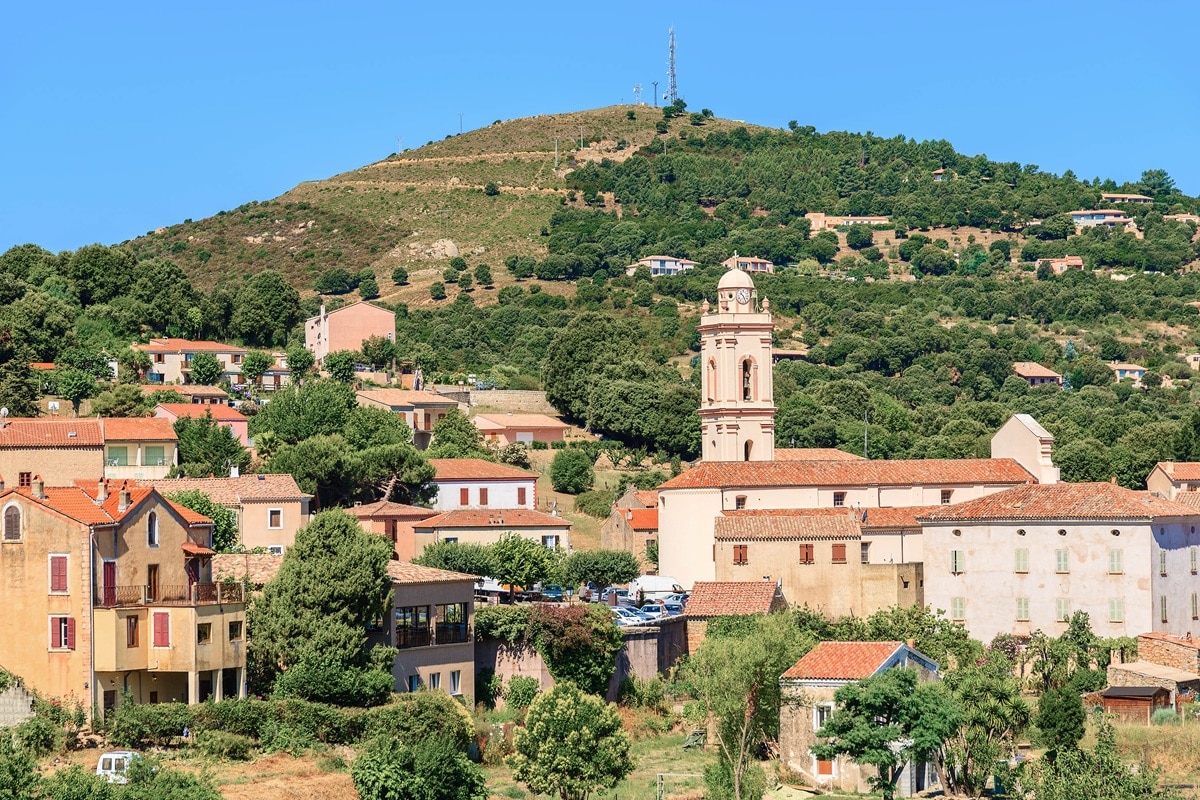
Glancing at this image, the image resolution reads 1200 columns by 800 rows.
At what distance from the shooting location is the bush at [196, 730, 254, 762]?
4594 cm

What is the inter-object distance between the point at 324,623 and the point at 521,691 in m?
7.33

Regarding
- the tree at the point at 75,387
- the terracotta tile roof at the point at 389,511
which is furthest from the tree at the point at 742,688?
the tree at the point at 75,387

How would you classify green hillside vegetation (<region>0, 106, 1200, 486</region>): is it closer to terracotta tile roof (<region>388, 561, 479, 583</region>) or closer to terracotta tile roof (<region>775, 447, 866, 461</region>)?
terracotta tile roof (<region>775, 447, 866, 461</region>)

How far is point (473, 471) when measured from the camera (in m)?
89.4

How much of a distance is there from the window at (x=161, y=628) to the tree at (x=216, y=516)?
13.3 m

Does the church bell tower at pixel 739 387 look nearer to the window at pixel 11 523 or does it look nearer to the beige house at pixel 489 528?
the beige house at pixel 489 528

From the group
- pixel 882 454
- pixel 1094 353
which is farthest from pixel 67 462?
pixel 1094 353

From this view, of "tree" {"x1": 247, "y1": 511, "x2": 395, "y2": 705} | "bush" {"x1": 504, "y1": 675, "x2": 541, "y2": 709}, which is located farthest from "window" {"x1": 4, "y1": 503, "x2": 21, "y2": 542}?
"bush" {"x1": 504, "y1": 675, "x2": 541, "y2": 709}

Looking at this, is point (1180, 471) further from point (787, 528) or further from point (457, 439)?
point (457, 439)

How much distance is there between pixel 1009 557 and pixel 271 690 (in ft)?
95.9

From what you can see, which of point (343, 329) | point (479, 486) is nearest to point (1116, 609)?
point (479, 486)

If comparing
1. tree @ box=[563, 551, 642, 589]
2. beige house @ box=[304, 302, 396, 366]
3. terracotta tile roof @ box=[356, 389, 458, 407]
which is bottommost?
tree @ box=[563, 551, 642, 589]

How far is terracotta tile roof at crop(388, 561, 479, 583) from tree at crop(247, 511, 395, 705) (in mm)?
1390

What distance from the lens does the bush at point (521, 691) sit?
56.2 meters
